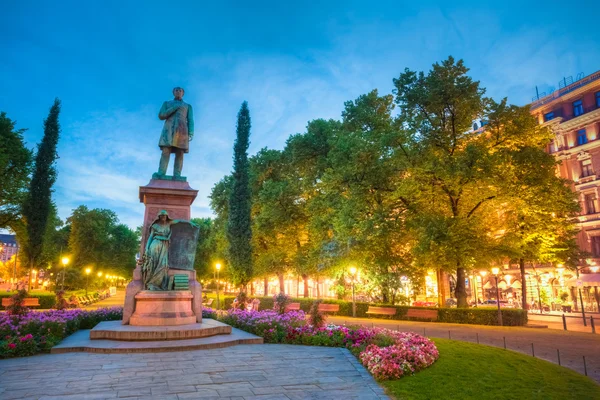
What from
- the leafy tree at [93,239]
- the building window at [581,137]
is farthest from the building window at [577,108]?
the leafy tree at [93,239]

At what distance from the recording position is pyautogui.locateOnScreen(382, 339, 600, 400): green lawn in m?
7.19

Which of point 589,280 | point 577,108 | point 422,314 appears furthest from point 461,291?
point 577,108

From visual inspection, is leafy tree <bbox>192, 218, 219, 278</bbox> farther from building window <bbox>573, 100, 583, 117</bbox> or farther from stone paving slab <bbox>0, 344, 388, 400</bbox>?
stone paving slab <bbox>0, 344, 388, 400</bbox>

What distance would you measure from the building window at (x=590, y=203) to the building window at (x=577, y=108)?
834 centimetres

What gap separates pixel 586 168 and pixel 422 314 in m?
26.5

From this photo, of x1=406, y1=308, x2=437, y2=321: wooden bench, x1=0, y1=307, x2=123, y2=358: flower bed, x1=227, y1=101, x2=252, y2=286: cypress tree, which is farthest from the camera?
x1=227, y1=101, x2=252, y2=286: cypress tree

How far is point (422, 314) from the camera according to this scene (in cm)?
2381

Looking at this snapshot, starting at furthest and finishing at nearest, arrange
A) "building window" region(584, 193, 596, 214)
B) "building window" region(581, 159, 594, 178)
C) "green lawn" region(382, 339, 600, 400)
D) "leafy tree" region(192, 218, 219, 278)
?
"leafy tree" region(192, 218, 219, 278), "building window" region(581, 159, 594, 178), "building window" region(584, 193, 596, 214), "green lawn" region(382, 339, 600, 400)

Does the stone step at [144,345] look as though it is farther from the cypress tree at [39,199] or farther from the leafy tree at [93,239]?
the leafy tree at [93,239]

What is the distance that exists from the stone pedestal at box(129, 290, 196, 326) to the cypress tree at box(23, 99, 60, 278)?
29.1m

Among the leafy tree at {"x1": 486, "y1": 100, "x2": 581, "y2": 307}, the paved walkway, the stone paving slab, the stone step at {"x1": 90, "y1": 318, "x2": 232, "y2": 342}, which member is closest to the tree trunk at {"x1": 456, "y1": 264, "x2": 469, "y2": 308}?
the paved walkway

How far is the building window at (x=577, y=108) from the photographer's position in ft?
127

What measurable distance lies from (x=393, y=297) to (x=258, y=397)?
81.3ft

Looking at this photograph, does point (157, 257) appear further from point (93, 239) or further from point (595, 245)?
point (93, 239)
